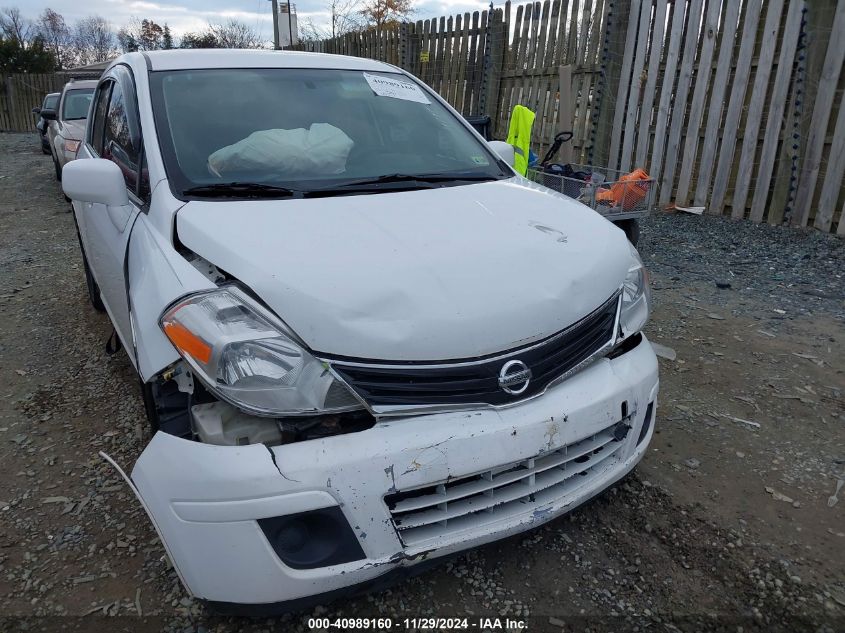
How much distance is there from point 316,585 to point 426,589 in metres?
0.50

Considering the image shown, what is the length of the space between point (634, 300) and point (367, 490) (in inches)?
49.2

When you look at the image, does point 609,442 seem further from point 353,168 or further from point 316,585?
point 353,168

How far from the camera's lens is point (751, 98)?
6070 millimetres

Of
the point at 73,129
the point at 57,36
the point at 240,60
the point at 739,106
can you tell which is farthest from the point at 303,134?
the point at 57,36

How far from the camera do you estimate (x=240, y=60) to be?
115 inches

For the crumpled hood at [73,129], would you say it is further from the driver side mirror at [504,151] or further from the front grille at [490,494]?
the front grille at [490,494]

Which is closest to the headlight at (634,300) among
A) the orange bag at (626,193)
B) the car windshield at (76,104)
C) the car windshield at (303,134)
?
the car windshield at (303,134)

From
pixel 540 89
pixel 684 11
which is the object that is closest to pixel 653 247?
pixel 684 11

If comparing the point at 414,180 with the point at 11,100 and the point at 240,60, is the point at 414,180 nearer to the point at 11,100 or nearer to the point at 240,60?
the point at 240,60

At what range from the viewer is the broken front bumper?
60.7 inches

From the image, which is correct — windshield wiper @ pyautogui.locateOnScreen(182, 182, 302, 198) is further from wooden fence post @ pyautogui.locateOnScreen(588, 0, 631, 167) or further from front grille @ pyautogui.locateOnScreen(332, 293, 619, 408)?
wooden fence post @ pyautogui.locateOnScreen(588, 0, 631, 167)

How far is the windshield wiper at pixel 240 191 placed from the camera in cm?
222

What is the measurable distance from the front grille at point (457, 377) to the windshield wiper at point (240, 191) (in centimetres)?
92

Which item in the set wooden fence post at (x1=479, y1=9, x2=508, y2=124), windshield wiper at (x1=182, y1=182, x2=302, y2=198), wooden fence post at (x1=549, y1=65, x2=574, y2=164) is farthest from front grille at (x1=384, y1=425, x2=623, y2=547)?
wooden fence post at (x1=479, y1=9, x2=508, y2=124)
